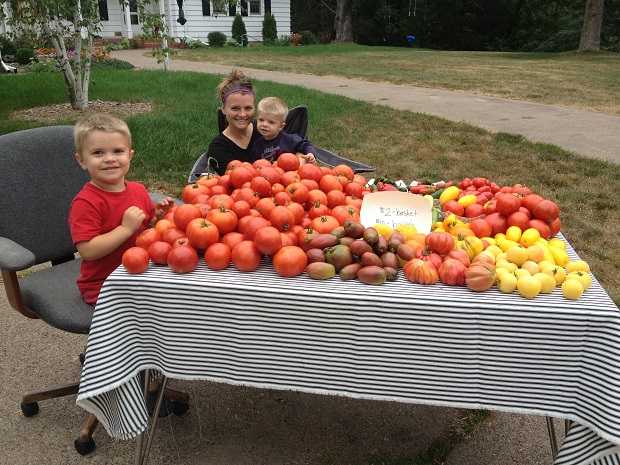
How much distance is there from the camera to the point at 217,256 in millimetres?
1948

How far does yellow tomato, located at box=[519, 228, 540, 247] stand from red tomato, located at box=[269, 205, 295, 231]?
936 mm

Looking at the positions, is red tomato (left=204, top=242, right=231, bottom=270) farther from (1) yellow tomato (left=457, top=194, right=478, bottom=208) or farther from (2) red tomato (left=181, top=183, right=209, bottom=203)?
(1) yellow tomato (left=457, top=194, right=478, bottom=208)

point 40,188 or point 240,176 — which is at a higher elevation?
point 240,176

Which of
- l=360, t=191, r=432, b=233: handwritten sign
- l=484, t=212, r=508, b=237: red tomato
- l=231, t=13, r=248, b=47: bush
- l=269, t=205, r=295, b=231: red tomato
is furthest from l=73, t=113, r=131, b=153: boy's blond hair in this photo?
l=231, t=13, r=248, b=47: bush

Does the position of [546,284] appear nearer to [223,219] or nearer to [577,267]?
[577,267]

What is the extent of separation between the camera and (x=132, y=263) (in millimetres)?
1923

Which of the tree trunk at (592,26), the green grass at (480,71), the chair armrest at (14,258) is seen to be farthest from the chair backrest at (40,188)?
the tree trunk at (592,26)

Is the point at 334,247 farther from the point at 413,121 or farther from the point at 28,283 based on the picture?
the point at 413,121

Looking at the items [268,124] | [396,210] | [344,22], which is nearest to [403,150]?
[268,124]

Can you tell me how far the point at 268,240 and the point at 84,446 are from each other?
140 cm

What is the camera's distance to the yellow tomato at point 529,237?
2174 mm

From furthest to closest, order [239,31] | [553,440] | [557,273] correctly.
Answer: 1. [239,31]
2. [553,440]
3. [557,273]

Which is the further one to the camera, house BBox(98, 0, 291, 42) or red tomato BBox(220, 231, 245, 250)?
house BBox(98, 0, 291, 42)

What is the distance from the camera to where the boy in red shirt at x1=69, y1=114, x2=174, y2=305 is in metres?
2.30
